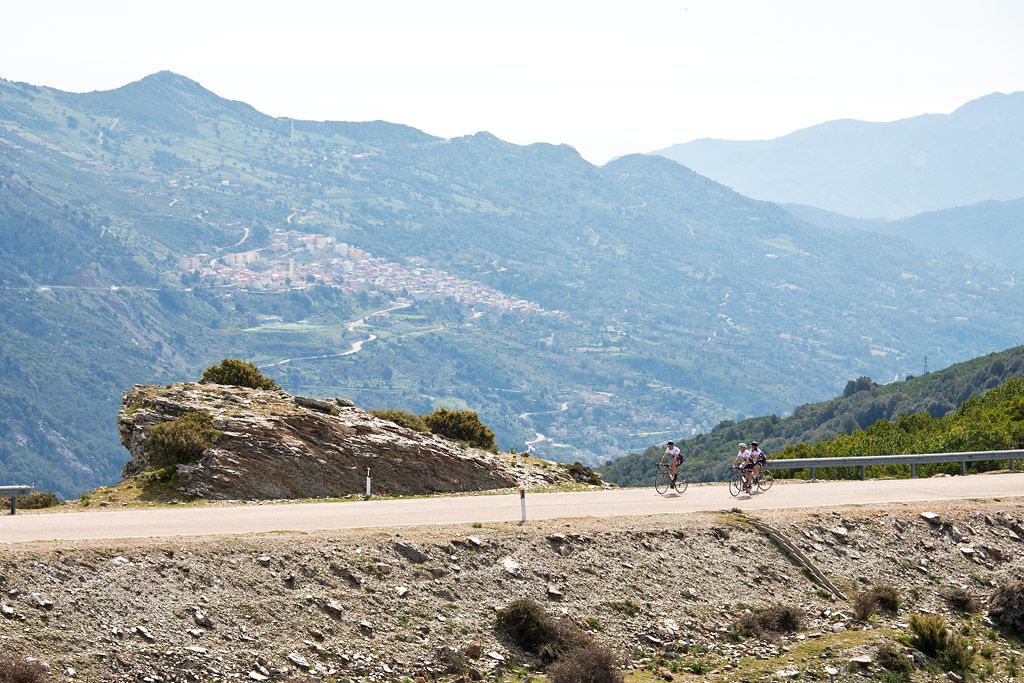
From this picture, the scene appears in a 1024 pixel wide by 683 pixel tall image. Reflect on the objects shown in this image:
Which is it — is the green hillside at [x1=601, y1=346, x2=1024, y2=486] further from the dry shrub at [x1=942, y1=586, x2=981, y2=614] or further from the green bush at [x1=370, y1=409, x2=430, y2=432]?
the dry shrub at [x1=942, y1=586, x2=981, y2=614]

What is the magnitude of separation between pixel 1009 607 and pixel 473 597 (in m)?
13.1

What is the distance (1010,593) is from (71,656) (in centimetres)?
2119

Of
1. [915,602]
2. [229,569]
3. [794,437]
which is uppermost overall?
[229,569]

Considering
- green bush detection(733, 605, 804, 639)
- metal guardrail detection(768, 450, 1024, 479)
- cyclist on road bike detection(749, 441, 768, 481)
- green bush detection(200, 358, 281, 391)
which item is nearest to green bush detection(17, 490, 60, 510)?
green bush detection(200, 358, 281, 391)

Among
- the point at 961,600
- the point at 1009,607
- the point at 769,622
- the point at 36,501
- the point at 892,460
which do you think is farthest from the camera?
the point at 892,460

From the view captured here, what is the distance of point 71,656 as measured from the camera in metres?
21.4

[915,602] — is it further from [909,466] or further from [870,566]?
[909,466]

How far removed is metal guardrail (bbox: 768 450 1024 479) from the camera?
42.0 meters

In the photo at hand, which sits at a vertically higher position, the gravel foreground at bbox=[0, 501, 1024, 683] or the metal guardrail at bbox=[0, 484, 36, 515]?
the metal guardrail at bbox=[0, 484, 36, 515]

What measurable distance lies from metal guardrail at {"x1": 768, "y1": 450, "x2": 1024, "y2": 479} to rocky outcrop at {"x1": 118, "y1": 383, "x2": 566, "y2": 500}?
867cm

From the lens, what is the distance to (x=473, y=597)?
86.4ft

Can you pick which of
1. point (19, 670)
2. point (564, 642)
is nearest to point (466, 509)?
point (564, 642)

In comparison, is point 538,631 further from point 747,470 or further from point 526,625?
point 747,470

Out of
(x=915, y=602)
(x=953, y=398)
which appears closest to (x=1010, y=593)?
(x=915, y=602)
